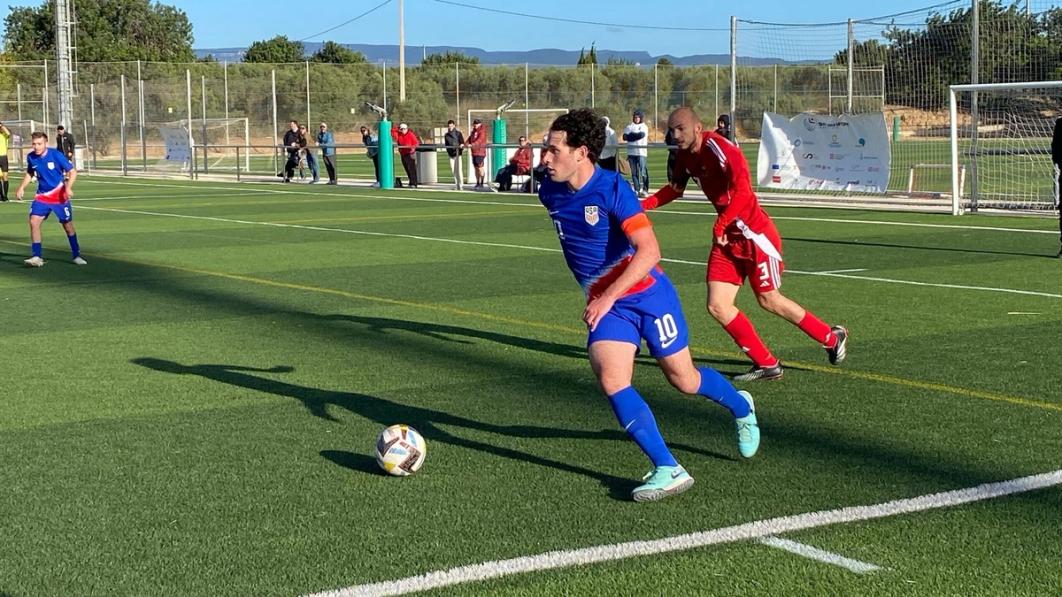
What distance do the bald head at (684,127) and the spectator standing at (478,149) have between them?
84.0 ft

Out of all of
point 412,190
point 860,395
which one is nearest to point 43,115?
point 412,190

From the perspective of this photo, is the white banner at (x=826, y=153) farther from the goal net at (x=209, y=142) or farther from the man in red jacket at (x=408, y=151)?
the goal net at (x=209, y=142)

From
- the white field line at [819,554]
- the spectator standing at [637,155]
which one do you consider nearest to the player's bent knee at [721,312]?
the white field line at [819,554]

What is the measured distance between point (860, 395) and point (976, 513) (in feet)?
8.39

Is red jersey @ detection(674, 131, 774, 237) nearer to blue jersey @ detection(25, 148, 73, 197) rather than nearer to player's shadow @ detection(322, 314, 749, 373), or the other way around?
player's shadow @ detection(322, 314, 749, 373)

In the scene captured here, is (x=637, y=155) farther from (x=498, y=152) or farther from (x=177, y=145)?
(x=177, y=145)

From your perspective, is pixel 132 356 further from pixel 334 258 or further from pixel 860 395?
pixel 334 258

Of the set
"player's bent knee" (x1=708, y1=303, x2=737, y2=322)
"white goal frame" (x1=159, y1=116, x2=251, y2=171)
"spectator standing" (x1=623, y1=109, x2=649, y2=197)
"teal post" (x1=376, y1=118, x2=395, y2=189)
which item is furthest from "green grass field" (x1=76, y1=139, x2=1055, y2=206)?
"player's bent knee" (x1=708, y1=303, x2=737, y2=322)

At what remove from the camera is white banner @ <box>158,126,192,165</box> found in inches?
1751

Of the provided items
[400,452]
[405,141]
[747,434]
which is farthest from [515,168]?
[400,452]

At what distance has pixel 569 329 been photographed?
1096 centimetres

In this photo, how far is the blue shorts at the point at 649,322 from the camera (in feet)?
19.8

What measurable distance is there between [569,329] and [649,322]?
192 inches

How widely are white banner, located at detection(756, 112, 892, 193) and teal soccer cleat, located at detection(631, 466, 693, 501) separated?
20.2 m
